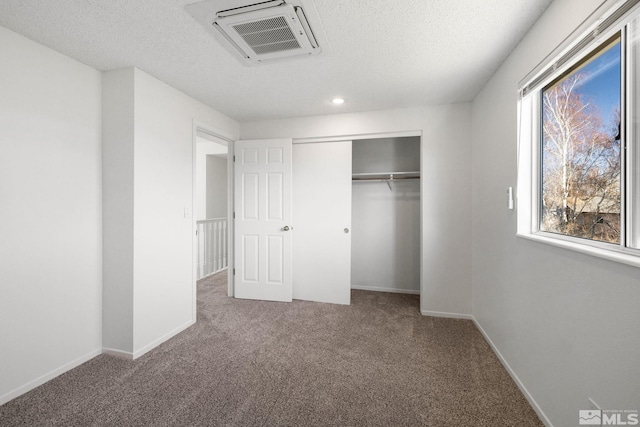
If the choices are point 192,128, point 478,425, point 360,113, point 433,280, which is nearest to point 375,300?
point 433,280

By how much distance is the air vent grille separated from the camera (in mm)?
1646

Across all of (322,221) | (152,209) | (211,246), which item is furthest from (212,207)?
(152,209)

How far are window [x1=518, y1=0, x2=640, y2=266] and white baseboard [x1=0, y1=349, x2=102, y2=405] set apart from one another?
3.28 m

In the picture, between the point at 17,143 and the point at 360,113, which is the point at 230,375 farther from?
the point at 360,113

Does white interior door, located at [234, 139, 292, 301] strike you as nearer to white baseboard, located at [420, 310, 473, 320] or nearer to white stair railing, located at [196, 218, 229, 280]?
white stair railing, located at [196, 218, 229, 280]

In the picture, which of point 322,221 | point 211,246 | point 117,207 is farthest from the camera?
point 211,246

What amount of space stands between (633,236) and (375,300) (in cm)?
275

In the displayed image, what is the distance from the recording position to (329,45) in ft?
6.17

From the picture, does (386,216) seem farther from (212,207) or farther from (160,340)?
(212,207)

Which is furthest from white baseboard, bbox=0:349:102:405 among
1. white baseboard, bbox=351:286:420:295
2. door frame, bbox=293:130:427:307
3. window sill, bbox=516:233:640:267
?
window sill, bbox=516:233:640:267

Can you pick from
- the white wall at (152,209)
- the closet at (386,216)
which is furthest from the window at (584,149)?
the white wall at (152,209)

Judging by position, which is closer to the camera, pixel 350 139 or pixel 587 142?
pixel 587 142

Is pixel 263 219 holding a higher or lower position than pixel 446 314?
higher

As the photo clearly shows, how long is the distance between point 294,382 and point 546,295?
5.38 ft
